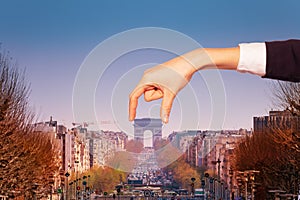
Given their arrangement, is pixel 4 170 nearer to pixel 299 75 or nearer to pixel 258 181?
pixel 258 181

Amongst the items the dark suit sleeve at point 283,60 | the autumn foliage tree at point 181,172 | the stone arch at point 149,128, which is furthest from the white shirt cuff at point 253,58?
the autumn foliage tree at point 181,172

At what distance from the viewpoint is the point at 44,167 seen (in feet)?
143

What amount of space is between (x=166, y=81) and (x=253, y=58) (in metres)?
0.15

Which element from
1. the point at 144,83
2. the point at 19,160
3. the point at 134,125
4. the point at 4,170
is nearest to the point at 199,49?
the point at 144,83

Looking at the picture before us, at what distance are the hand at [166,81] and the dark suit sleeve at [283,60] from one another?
5.0 inches

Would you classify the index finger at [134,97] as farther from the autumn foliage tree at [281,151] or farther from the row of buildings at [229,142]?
the autumn foliage tree at [281,151]

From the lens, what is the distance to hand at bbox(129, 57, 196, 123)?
125 centimetres

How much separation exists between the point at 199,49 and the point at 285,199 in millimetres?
31771

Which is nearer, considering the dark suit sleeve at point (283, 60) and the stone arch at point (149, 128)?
the dark suit sleeve at point (283, 60)

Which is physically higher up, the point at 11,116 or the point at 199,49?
the point at 11,116

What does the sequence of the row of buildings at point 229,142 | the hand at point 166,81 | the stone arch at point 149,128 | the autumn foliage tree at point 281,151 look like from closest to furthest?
the hand at point 166,81, the stone arch at point 149,128, the row of buildings at point 229,142, the autumn foliage tree at point 281,151

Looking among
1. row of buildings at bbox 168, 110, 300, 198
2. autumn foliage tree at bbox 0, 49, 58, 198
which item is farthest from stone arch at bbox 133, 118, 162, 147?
autumn foliage tree at bbox 0, 49, 58, 198

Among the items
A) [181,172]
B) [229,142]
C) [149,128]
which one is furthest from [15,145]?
[229,142]

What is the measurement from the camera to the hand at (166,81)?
1.25 meters
